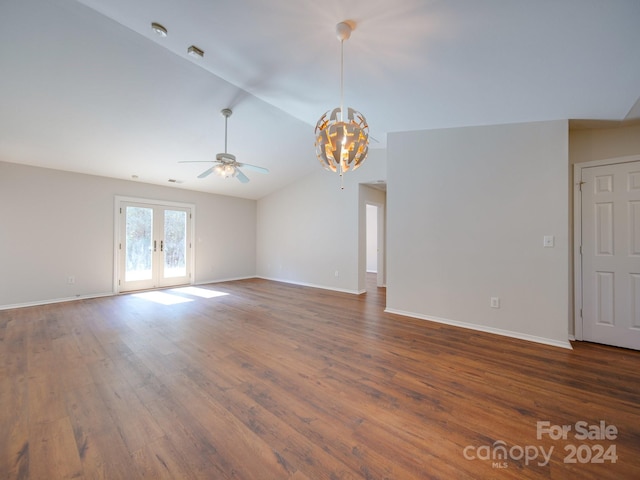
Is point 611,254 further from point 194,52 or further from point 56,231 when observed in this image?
point 56,231

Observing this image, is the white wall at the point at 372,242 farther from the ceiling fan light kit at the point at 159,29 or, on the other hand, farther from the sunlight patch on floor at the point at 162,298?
the ceiling fan light kit at the point at 159,29

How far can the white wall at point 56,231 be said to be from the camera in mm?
4223

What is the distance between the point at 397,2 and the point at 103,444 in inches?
135

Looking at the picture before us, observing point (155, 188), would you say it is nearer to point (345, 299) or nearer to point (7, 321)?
point (7, 321)

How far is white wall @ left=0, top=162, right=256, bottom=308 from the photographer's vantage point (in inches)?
166

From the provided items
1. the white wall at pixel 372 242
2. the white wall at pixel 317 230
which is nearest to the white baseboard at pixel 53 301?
the white wall at pixel 317 230

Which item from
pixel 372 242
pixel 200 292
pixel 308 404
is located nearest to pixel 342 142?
pixel 308 404

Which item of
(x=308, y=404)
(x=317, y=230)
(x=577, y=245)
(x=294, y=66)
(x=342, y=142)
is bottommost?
(x=308, y=404)

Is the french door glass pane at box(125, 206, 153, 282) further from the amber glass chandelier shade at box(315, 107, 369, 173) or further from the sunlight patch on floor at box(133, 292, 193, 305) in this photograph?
the amber glass chandelier shade at box(315, 107, 369, 173)

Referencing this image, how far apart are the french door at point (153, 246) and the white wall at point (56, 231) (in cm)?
24

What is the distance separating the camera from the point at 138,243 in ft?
18.5

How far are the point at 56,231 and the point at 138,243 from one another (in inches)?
51.6

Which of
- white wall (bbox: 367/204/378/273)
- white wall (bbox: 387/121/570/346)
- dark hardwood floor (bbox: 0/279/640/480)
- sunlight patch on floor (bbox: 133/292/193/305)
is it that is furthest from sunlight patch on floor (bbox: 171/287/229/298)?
white wall (bbox: 367/204/378/273)

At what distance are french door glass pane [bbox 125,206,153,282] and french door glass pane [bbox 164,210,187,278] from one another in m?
0.34
